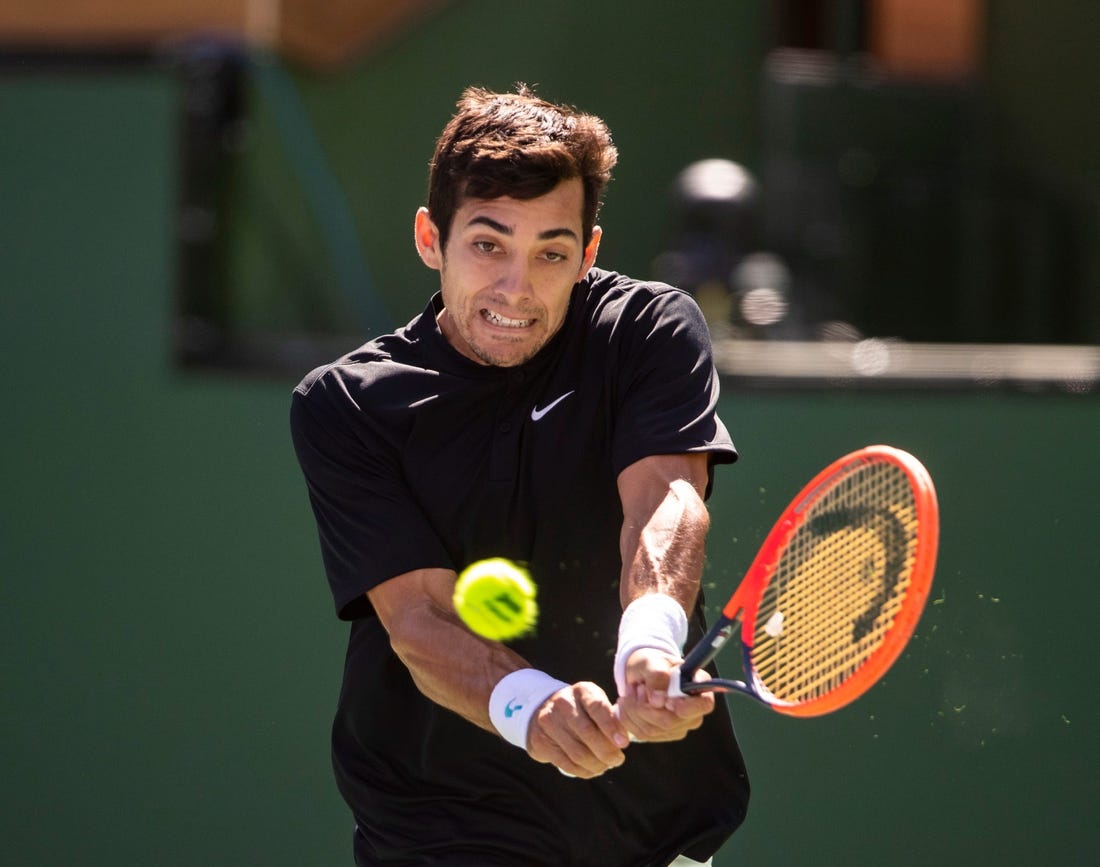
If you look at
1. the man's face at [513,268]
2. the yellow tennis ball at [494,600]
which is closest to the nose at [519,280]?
the man's face at [513,268]

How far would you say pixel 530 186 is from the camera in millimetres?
2646

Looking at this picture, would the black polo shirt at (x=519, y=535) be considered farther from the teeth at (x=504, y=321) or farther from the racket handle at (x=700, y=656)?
the racket handle at (x=700, y=656)

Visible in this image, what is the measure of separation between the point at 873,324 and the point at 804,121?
1.03m

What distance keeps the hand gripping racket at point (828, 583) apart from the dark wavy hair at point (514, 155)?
0.63 m

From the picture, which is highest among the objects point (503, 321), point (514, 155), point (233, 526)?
Result: point (514, 155)

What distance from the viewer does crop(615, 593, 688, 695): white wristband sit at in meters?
2.35

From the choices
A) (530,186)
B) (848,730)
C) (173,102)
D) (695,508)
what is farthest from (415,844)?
(173,102)

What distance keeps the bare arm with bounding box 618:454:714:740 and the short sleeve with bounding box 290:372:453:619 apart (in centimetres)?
35

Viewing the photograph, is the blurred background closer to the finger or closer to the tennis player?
the tennis player

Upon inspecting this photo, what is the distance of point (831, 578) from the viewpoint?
8.66 ft

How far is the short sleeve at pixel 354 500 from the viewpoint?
270 cm

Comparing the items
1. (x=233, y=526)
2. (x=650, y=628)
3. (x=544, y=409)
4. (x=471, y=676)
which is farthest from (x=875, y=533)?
(x=233, y=526)

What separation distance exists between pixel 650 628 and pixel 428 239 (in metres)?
0.88

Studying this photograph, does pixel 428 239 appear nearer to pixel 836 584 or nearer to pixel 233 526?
pixel 836 584
